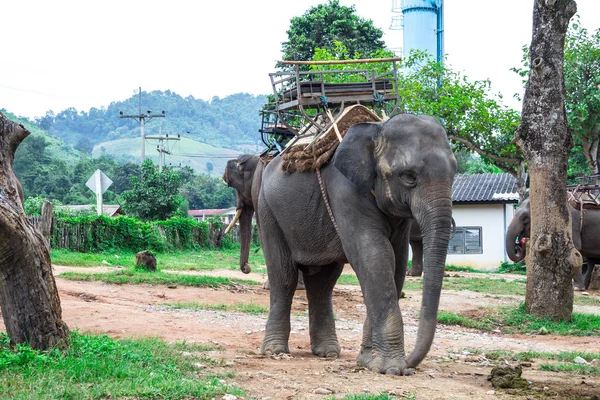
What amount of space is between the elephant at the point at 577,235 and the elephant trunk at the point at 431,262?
1299cm

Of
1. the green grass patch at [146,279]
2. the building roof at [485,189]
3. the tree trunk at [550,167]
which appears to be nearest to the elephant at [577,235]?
the tree trunk at [550,167]

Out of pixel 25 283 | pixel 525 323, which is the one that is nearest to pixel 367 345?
pixel 25 283

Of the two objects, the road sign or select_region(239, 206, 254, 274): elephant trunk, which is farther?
the road sign

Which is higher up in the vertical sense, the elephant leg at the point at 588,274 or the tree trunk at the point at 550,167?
the tree trunk at the point at 550,167

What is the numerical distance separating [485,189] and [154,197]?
16.0m

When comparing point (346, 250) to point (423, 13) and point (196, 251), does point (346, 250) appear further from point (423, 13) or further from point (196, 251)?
point (423, 13)

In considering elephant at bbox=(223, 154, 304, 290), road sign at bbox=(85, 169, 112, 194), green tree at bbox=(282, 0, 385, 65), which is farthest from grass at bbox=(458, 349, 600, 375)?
green tree at bbox=(282, 0, 385, 65)

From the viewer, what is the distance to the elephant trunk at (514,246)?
1923 cm

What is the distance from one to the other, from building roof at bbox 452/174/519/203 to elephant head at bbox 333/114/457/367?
2764 cm

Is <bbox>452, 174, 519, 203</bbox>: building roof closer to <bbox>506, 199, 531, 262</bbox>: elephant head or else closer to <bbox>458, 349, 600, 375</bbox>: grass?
<bbox>506, 199, 531, 262</bbox>: elephant head

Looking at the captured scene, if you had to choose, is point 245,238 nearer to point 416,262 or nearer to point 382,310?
point 382,310

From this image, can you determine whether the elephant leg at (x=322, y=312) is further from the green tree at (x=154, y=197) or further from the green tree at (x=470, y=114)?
the green tree at (x=154, y=197)

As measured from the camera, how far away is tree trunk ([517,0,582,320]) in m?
12.7

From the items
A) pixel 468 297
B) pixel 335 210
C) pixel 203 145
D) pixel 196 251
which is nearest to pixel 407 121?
pixel 335 210
